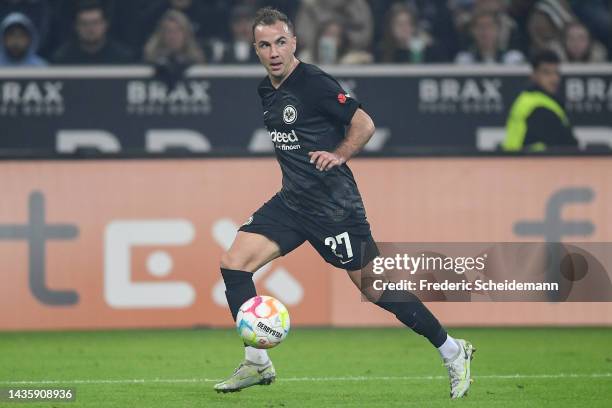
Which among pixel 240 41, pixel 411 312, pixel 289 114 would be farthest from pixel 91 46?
pixel 411 312

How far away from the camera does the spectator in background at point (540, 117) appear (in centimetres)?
1265

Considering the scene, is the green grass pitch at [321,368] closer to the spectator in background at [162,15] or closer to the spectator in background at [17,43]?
the spectator in background at [17,43]

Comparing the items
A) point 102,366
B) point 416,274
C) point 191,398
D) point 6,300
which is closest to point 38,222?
point 6,300

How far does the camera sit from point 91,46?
14.3m

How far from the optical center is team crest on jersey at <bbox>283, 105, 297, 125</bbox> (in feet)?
26.3

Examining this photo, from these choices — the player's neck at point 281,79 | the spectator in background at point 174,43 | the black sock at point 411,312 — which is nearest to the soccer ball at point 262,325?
the black sock at point 411,312

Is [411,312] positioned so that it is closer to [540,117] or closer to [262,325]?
[262,325]

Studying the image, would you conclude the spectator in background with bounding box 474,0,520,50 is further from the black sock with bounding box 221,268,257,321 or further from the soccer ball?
the soccer ball

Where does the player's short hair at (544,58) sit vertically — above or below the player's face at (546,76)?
above

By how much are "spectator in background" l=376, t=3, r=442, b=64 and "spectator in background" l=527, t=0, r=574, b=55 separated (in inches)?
43.7

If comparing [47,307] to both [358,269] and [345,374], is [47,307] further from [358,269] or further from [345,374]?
[358,269]

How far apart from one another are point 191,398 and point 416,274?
313 cm

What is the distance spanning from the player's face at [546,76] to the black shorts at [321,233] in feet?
16.6

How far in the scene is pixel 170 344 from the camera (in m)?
11.0
